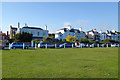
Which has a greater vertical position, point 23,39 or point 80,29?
point 80,29

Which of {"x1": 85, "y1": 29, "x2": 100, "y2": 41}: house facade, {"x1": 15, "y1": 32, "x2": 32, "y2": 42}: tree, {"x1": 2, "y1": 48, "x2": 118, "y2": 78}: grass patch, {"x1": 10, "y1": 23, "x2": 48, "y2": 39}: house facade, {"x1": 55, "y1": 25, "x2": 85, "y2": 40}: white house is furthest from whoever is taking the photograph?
{"x1": 85, "y1": 29, "x2": 100, "y2": 41}: house facade

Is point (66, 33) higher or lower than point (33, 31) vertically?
lower

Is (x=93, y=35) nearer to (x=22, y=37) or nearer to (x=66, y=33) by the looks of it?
(x=66, y=33)

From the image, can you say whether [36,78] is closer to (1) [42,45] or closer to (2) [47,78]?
(2) [47,78]

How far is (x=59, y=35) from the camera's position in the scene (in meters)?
76.8

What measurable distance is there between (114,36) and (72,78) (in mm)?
117610

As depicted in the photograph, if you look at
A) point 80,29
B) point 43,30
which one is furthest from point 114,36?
point 43,30

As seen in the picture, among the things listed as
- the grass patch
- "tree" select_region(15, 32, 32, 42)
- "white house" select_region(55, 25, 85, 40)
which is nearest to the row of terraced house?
"white house" select_region(55, 25, 85, 40)

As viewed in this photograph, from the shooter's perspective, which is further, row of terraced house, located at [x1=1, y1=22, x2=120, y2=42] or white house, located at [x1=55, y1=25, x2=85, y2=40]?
white house, located at [x1=55, y1=25, x2=85, y2=40]

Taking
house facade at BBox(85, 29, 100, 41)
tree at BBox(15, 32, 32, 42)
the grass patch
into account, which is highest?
house facade at BBox(85, 29, 100, 41)

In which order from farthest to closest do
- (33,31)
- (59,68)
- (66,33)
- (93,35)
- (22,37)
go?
(93,35) < (66,33) < (33,31) < (22,37) < (59,68)

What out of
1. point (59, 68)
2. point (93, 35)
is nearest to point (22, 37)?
point (59, 68)

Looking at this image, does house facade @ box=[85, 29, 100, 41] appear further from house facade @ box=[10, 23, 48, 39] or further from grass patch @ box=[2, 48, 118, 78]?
grass patch @ box=[2, 48, 118, 78]

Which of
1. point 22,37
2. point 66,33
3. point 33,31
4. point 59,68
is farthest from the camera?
point 66,33
